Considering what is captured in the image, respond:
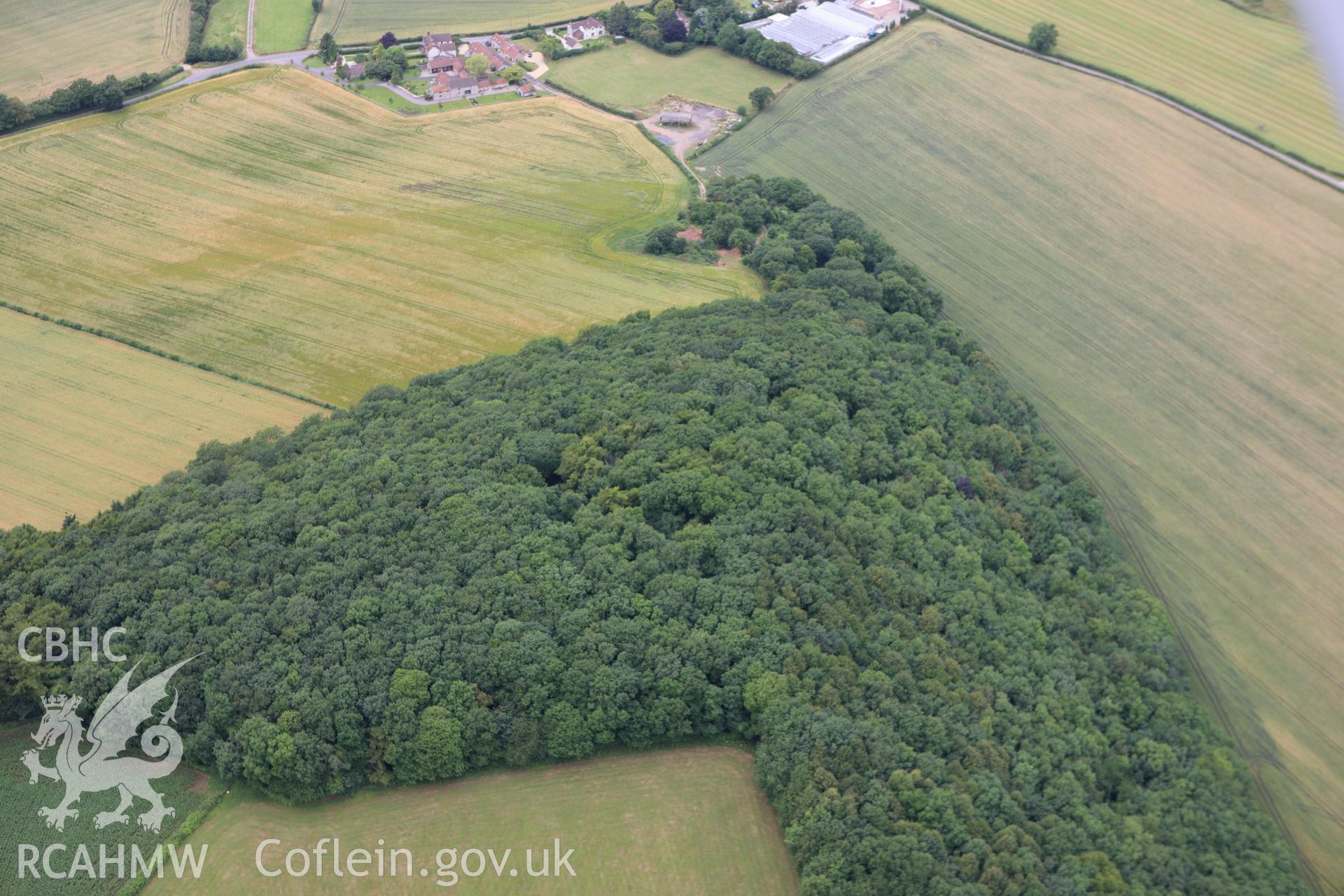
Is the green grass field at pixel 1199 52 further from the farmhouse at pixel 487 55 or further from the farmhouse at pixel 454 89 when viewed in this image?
the farmhouse at pixel 454 89

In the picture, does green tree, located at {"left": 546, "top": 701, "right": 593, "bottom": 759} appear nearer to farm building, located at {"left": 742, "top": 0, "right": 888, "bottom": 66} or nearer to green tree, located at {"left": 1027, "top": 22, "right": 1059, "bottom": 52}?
farm building, located at {"left": 742, "top": 0, "right": 888, "bottom": 66}

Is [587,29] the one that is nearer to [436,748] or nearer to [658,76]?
[658,76]

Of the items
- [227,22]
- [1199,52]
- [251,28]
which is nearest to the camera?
[1199,52]

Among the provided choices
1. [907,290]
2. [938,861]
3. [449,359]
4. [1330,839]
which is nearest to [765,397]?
[907,290]

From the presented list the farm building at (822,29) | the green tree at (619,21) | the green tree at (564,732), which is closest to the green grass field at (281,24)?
the green tree at (619,21)

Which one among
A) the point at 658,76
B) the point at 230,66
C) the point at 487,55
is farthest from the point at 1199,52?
the point at 230,66

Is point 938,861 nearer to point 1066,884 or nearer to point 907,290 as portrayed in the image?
point 1066,884

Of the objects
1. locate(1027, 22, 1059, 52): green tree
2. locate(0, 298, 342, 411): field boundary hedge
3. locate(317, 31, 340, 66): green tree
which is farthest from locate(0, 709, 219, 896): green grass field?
locate(1027, 22, 1059, 52): green tree
